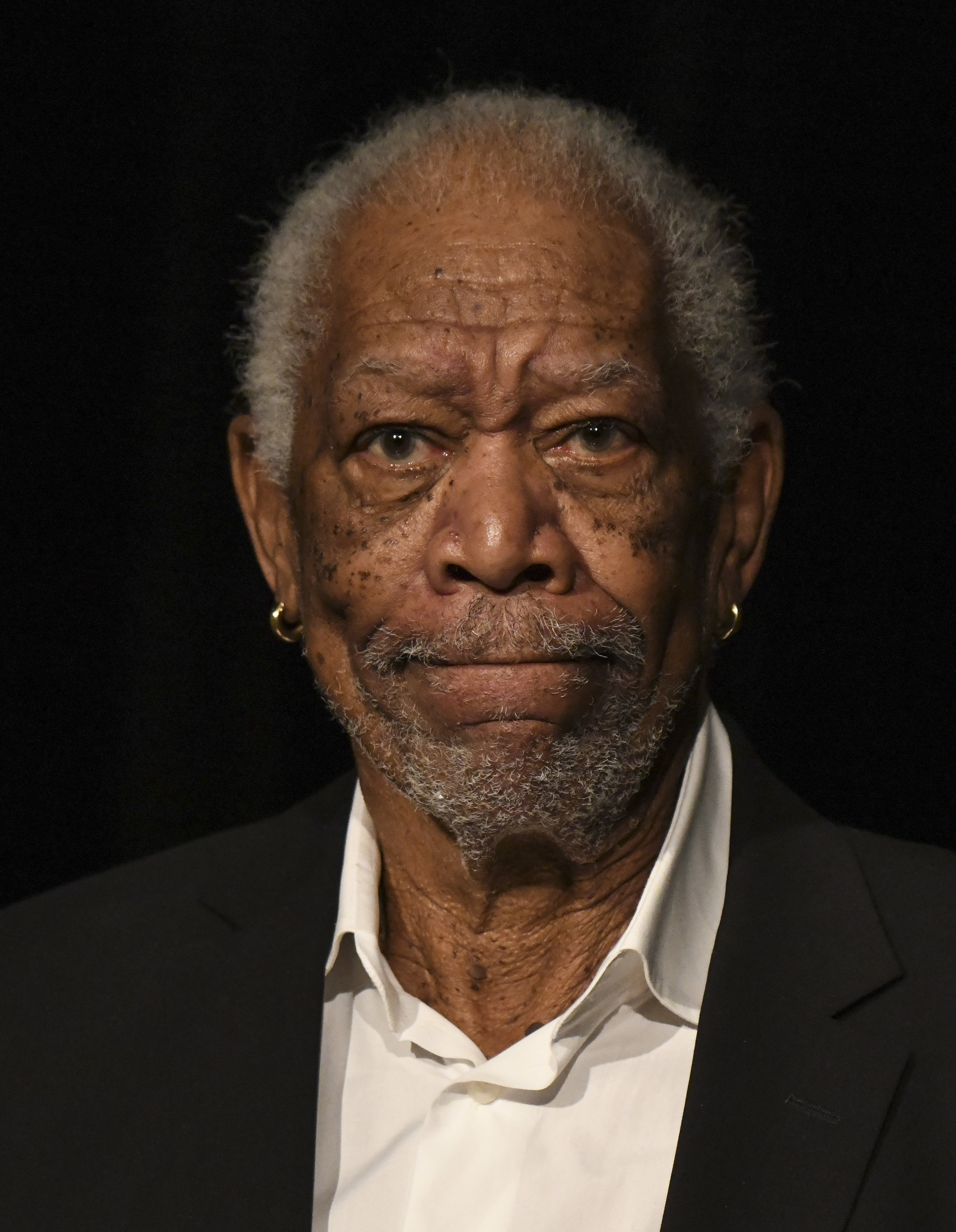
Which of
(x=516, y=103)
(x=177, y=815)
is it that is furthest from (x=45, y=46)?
(x=177, y=815)

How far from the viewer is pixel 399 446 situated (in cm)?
185

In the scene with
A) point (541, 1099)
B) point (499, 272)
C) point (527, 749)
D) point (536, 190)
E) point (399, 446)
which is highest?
point (536, 190)

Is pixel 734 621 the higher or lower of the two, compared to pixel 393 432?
lower

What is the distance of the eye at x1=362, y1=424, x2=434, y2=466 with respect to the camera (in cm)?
183

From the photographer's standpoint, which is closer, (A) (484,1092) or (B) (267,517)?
(A) (484,1092)

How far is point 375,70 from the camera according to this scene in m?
2.33

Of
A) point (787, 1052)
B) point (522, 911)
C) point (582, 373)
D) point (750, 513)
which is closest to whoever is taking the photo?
point (787, 1052)

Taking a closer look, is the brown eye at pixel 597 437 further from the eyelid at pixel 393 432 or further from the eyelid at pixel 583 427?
the eyelid at pixel 393 432

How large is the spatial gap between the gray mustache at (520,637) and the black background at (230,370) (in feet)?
2.23

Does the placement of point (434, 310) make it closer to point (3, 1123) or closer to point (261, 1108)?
point (261, 1108)

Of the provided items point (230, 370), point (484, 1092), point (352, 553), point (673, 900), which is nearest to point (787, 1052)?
point (673, 900)

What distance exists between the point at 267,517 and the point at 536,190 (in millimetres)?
542

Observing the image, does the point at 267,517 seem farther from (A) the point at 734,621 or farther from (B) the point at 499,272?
(A) the point at 734,621

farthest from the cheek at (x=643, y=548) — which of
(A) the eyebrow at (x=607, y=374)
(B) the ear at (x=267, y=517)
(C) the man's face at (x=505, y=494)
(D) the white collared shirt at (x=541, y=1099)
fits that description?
(B) the ear at (x=267, y=517)
